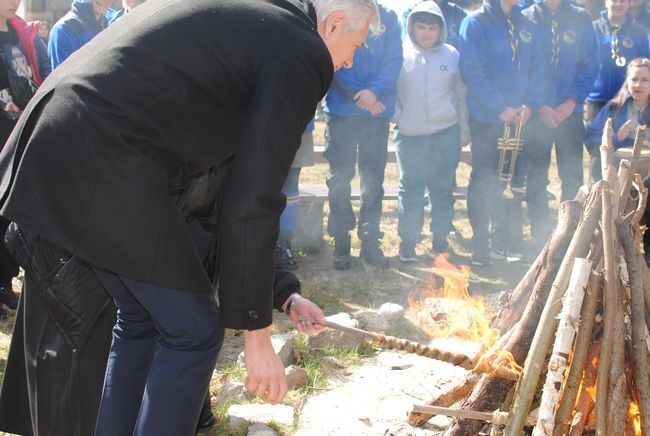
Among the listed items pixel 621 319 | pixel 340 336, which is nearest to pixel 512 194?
pixel 340 336

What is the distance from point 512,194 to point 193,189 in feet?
15.4

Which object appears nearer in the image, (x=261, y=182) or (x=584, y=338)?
(x=261, y=182)

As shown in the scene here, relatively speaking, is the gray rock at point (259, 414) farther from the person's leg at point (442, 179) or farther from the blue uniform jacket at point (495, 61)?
the blue uniform jacket at point (495, 61)

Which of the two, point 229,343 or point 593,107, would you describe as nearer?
point 229,343

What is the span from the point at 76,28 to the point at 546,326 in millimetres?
4408

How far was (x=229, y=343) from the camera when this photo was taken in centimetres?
452

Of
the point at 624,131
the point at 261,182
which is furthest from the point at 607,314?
the point at 624,131

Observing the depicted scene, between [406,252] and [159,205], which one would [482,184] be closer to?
[406,252]

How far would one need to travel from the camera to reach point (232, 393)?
12.2ft

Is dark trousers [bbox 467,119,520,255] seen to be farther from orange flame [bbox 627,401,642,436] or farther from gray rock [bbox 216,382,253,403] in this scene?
orange flame [bbox 627,401,642,436]

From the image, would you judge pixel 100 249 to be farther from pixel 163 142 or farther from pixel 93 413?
pixel 93 413

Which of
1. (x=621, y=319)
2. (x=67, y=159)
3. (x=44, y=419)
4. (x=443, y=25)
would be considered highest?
(x=443, y=25)

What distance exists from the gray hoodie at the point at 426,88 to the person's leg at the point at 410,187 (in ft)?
0.36

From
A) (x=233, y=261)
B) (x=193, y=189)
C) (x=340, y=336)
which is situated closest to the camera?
(x=233, y=261)
